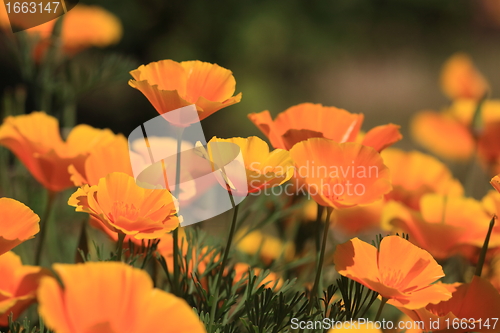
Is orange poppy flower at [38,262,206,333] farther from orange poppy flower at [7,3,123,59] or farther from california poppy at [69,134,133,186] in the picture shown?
orange poppy flower at [7,3,123,59]

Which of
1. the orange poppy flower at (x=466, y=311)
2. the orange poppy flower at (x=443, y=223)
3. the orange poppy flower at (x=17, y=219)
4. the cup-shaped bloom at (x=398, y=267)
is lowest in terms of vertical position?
the orange poppy flower at (x=466, y=311)

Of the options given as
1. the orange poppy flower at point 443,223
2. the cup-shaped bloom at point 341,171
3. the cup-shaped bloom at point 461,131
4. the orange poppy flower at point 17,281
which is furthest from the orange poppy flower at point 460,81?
the orange poppy flower at point 17,281

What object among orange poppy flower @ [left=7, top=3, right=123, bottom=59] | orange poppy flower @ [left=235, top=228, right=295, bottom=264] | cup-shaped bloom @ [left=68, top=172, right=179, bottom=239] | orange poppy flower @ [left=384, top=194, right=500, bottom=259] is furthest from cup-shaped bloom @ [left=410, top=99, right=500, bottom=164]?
orange poppy flower @ [left=7, top=3, right=123, bottom=59]

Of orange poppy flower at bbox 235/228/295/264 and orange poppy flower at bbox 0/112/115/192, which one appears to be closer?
orange poppy flower at bbox 0/112/115/192

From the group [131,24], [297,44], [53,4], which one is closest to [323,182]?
[53,4]

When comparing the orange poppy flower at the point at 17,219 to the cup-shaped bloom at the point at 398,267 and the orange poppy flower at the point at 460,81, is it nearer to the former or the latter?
the cup-shaped bloom at the point at 398,267

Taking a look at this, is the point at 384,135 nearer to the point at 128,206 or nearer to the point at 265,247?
the point at 128,206
